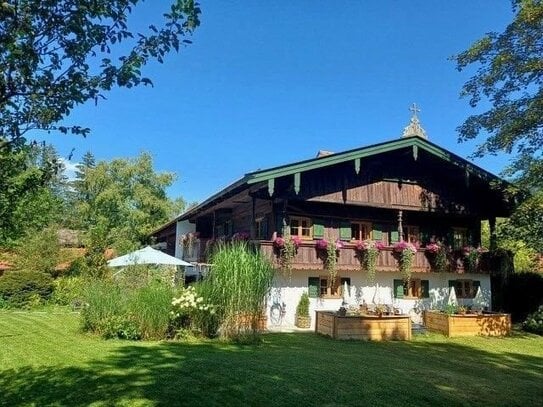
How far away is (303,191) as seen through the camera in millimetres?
18422

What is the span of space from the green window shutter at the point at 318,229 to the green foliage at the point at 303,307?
2424mm

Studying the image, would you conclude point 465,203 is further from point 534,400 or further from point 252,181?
point 534,400

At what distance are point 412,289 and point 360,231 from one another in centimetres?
318

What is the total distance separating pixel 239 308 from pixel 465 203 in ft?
42.7

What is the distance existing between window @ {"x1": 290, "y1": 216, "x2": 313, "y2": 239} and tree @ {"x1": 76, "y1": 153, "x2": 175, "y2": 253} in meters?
24.0

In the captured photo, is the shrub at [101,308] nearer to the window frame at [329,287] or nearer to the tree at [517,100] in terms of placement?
the window frame at [329,287]

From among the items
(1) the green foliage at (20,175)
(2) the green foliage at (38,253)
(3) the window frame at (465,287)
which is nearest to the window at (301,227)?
(3) the window frame at (465,287)

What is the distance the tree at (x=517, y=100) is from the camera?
51.8 ft

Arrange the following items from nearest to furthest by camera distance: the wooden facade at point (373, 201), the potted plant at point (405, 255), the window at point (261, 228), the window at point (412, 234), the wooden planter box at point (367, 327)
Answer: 1. the wooden planter box at point (367, 327)
2. the wooden facade at point (373, 201)
3. the potted plant at point (405, 255)
4. the window at point (261, 228)
5. the window at point (412, 234)

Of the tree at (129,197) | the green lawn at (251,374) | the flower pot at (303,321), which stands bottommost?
the green lawn at (251,374)

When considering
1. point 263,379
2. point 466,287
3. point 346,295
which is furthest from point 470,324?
point 263,379

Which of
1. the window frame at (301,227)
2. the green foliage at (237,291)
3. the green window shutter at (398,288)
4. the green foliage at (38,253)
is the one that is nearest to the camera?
the green foliage at (237,291)

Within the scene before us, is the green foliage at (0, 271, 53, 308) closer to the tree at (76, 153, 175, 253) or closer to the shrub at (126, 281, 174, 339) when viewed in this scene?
the shrub at (126, 281, 174, 339)

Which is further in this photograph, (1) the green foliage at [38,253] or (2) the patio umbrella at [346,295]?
(1) the green foliage at [38,253]
